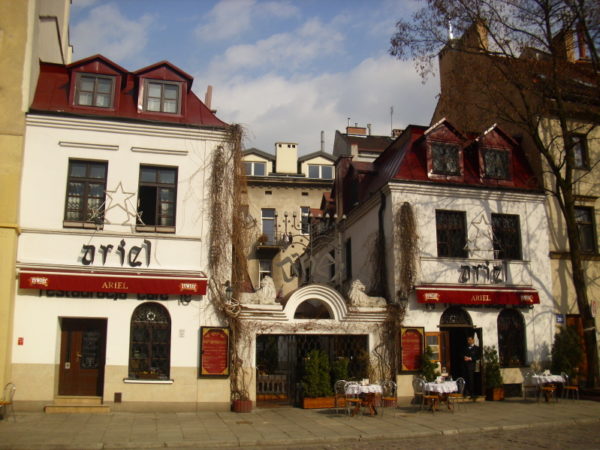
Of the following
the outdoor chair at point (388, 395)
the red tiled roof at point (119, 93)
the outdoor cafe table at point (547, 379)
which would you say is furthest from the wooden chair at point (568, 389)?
the red tiled roof at point (119, 93)

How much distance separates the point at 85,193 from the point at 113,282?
2.91m

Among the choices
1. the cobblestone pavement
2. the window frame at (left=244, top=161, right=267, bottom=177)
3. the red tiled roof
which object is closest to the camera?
the cobblestone pavement

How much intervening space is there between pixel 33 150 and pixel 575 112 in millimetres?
17490

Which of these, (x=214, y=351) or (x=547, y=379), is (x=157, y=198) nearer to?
(x=214, y=351)

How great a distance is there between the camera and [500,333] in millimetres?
19219

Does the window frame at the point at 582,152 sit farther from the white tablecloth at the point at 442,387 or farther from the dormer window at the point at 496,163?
the white tablecloth at the point at 442,387

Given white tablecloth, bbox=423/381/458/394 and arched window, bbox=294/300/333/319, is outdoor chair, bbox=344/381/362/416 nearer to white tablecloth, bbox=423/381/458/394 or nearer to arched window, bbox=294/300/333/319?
white tablecloth, bbox=423/381/458/394

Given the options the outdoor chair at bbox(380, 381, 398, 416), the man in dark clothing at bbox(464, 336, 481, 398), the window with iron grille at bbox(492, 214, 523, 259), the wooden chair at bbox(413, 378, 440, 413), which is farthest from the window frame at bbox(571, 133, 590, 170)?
the outdoor chair at bbox(380, 381, 398, 416)

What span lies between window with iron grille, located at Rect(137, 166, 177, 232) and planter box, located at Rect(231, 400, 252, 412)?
535 centimetres

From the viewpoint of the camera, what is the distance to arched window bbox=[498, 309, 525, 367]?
19094 mm

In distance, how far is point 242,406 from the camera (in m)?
15.9

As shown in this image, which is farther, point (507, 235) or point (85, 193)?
point (507, 235)

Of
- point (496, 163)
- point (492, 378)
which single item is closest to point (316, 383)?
point (492, 378)

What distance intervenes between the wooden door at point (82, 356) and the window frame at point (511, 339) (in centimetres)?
1269
